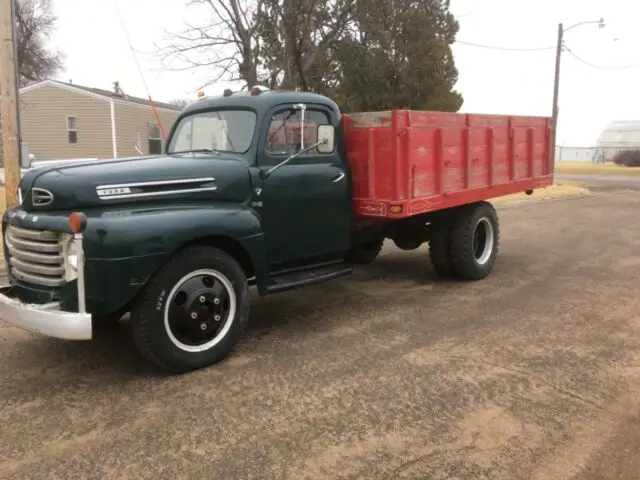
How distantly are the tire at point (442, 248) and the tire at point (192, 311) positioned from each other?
10.6 feet

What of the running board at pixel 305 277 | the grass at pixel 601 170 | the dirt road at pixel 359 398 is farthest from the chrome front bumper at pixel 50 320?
the grass at pixel 601 170

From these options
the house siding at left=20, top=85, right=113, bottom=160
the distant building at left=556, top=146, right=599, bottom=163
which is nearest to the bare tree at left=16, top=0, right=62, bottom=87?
the house siding at left=20, top=85, right=113, bottom=160

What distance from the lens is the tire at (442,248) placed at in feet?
23.1

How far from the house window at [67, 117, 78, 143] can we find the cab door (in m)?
23.0

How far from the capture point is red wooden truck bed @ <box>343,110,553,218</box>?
5651 mm

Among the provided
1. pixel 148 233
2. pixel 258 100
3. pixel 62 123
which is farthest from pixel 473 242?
pixel 62 123

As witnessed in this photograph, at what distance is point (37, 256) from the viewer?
13.3 feet

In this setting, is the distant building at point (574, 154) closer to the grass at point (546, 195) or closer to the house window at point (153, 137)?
the grass at point (546, 195)

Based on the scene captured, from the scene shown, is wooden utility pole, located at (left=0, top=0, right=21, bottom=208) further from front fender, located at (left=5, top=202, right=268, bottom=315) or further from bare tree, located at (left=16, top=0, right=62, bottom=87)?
bare tree, located at (left=16, top=0, right=62, bottom=87)

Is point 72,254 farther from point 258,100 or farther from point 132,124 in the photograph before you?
point 132,124

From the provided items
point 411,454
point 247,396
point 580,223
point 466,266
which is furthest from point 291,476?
point 580,223

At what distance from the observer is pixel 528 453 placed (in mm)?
3146

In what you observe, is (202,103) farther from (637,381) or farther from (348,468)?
(637,381)

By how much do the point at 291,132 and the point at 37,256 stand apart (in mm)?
2347
